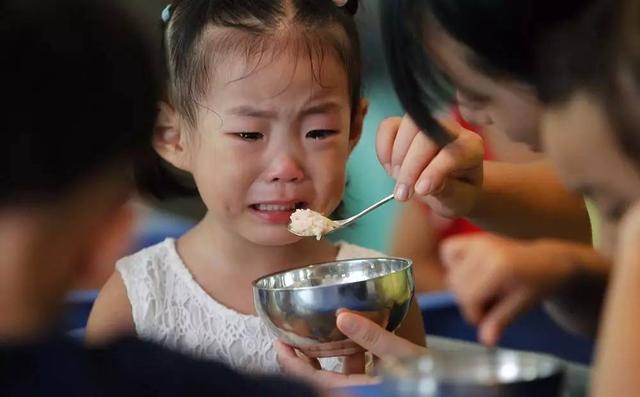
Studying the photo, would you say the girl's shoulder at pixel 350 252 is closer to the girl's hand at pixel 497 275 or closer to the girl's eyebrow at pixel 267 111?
the girl's eyebrow at pixel 267 111

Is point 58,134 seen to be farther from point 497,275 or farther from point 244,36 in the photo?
point 244,36

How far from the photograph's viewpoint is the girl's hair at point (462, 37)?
59 centimetres

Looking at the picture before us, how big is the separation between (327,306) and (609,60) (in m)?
0.35

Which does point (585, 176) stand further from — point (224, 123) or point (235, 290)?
point (235, 290)

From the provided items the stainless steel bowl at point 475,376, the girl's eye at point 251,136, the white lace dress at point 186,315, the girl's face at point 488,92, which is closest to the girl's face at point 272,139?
the girl's eye at point 251,136

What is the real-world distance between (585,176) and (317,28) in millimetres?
499

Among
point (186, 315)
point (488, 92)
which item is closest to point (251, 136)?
point (186, 315)

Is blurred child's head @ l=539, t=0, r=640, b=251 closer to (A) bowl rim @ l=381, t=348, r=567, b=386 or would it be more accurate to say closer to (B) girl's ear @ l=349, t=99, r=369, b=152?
(A) bowl rim @ l=381, t=348, r=567, b=386

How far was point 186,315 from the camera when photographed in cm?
110

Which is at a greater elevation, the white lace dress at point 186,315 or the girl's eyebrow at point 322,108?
the girl's eyebrow at point 322,108

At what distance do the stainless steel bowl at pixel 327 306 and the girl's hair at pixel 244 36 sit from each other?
25cm

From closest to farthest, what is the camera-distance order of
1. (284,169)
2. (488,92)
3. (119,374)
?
(119,374)
(488,92)
(284,169)

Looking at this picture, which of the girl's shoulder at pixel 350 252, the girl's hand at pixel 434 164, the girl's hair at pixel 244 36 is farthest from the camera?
the girl's shoulder at pixel 350 252

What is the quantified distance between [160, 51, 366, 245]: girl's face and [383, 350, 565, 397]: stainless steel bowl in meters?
0.43
